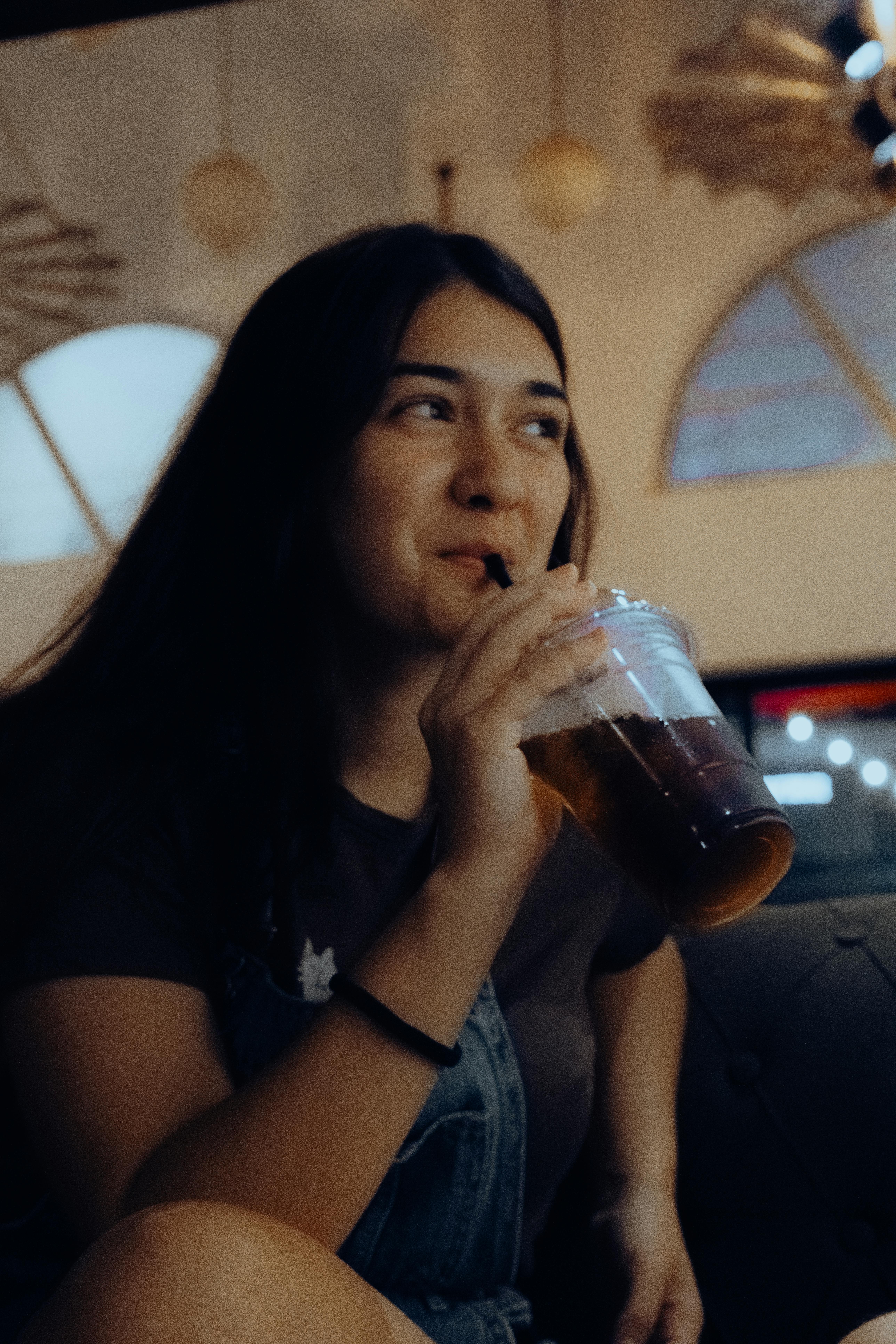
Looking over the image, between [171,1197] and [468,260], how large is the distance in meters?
0.85

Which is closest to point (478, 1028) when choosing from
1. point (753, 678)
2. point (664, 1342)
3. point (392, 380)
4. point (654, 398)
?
point (664, 1342)

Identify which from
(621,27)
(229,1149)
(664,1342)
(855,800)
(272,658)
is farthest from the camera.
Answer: (621,27)

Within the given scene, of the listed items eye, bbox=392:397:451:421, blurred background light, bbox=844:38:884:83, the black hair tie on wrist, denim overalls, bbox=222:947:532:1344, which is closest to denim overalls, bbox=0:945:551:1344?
denim overalls, bbox=222:947:532:1344

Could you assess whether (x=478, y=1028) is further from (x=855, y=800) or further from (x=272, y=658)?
(x=855, y=800)

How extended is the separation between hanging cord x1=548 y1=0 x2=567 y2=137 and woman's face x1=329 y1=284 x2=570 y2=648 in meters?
3.71

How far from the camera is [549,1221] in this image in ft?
3.82

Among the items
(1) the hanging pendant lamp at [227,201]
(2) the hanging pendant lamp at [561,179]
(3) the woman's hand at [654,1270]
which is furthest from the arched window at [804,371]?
(3) the woman's hand at [654,1270]

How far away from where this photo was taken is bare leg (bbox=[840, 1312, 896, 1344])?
69 cm

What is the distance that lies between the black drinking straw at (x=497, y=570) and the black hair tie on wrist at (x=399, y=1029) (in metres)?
0.36

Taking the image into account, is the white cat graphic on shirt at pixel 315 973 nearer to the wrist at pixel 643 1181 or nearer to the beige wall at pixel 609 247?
the wrist at pixel 643 1181

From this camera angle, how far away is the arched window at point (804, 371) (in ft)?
14.5

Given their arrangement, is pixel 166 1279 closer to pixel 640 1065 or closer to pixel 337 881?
pixel 337 881

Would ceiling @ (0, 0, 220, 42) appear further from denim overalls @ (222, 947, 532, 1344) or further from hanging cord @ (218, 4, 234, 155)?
hanging cord @ (218, 4, 234, 155)

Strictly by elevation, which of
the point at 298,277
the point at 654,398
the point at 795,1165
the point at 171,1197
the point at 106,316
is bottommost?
the point at 795,1165
